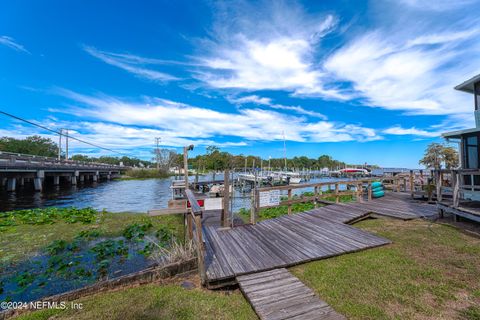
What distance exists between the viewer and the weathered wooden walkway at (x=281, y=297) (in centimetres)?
321

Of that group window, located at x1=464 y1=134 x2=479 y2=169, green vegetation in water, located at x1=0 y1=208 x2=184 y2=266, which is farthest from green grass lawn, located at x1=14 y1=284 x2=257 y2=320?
window, located at x1=464 y1=134 x2=479 y2=169

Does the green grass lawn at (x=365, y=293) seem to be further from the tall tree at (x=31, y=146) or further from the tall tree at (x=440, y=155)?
the tall tree at (x=31, y=146)

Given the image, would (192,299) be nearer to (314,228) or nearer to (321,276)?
(321,276)

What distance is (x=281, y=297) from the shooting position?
12.1 feet

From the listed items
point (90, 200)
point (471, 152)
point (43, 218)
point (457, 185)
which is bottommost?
point (90, 200)

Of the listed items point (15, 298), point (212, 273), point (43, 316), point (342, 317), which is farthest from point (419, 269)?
point (15, 298)

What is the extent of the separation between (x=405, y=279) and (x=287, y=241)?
2.73 m

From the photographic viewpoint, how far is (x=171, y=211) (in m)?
6.30

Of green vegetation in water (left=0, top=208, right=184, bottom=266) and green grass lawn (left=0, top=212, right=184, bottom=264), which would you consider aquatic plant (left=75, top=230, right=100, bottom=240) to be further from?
green grass lawn (left=0, top=212, right=184, bottom=264)

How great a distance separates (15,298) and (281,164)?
90762 mm

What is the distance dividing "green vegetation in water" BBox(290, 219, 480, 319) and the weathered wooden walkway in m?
0.22

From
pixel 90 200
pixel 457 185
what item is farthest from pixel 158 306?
pixel 90 200

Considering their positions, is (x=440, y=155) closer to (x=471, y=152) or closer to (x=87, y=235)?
(x=471, y=152)

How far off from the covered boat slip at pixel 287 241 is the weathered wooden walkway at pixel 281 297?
11.5 inches
